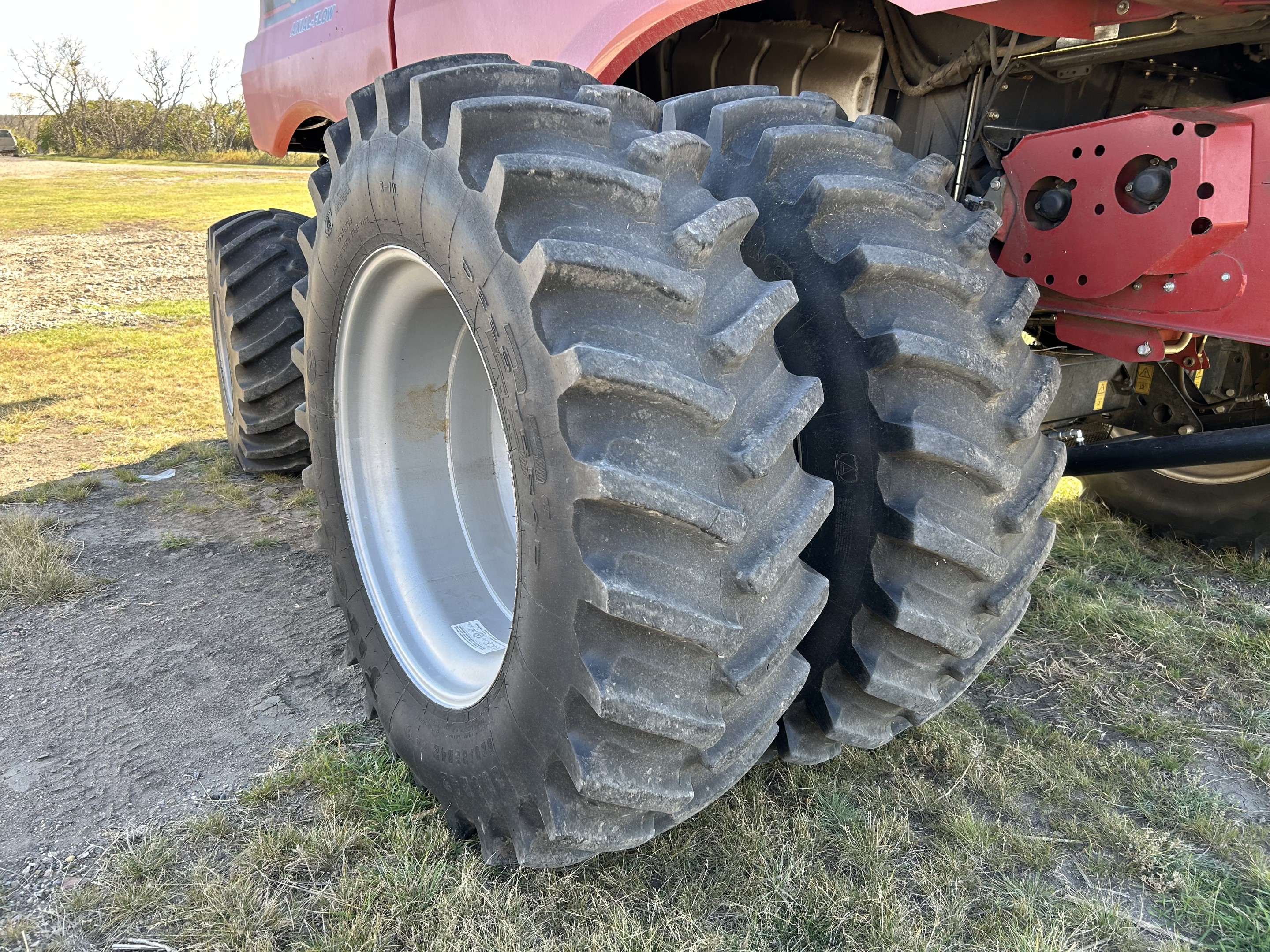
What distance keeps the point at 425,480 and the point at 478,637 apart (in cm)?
43

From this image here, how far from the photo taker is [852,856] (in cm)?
186

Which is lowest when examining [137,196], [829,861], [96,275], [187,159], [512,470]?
[829,861]

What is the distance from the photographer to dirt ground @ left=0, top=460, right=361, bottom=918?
2096 mm

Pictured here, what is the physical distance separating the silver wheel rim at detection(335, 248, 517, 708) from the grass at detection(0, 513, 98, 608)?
1.53 meters

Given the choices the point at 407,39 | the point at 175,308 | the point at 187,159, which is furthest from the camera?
the point at 187,159

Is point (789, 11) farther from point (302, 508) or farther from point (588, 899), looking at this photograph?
point (302, 508)

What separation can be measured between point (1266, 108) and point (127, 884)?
8.23 ft

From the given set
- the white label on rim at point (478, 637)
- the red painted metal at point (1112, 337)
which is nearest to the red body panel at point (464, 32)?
the red painted metal at point (1112, 337)

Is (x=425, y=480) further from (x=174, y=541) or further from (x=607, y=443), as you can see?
(x=174, y=541)

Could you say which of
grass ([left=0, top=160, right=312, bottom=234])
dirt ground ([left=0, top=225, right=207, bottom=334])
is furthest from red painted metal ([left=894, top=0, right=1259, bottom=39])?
grass ([left=0, top=160, right=312, bottom=234])

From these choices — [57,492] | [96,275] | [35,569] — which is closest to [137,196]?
[96,275]

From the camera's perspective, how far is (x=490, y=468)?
7.97 ft

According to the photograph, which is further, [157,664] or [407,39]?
[407,39]

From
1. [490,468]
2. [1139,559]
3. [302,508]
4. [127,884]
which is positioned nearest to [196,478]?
[302,508]
